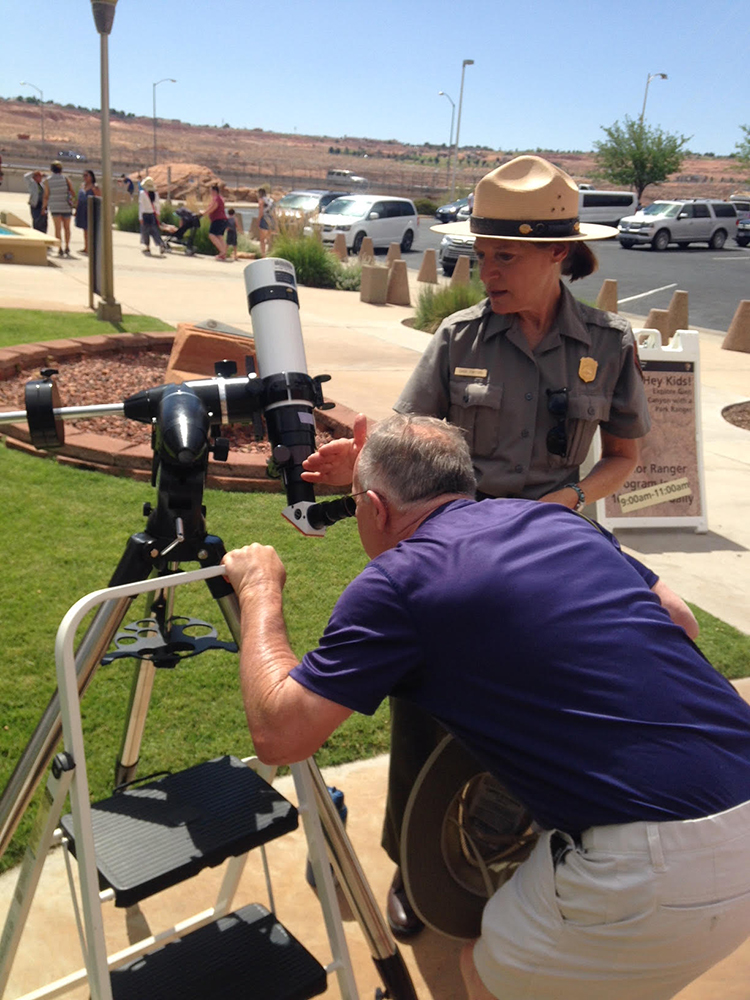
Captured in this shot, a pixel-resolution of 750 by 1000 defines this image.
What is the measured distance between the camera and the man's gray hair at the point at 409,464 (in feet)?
6.18

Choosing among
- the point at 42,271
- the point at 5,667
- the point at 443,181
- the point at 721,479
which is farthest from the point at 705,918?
the point at 443,181

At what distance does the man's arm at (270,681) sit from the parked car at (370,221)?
22.2 m

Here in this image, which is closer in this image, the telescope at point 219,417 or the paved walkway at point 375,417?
the telescope at point 219,417

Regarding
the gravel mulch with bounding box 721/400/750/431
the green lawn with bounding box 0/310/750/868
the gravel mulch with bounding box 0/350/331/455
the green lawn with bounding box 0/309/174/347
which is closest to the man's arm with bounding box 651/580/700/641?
the green lawn with bounding box 0/310/750/868

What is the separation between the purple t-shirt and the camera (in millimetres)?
1578

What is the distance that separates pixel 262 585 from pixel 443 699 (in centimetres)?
43

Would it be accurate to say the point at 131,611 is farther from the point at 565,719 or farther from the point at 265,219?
the point at 265,219

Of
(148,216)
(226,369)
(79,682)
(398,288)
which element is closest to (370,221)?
(148,216)

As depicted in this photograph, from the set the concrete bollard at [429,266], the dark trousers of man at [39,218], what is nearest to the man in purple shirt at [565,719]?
the concrete bollard at [429,266]

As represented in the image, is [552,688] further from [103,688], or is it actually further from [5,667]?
[5,667]

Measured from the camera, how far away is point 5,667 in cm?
354

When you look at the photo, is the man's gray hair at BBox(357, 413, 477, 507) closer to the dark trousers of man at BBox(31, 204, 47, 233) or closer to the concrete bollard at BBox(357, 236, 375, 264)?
the concrete bollard at BBox(357, 236, 375, 264)

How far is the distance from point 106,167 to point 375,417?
4.28 meters

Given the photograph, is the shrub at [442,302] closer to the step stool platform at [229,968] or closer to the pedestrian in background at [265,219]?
the pedestrian in background at [265,219]
